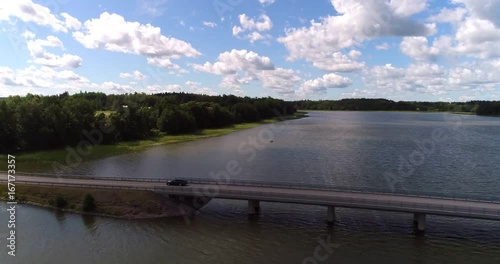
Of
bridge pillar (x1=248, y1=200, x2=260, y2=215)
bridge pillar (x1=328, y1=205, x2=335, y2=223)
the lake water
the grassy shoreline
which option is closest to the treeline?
the lake water

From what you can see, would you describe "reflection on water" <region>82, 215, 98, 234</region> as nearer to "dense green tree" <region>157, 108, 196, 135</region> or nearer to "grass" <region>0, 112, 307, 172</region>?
"grass" <region>0, 112, 307, 172</region>

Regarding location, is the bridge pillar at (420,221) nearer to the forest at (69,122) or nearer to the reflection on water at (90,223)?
the reflection on water at (90,223)

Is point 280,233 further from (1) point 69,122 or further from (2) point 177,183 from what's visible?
(1) point 69,122

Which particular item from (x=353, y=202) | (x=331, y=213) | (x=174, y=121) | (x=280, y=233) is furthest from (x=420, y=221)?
(x=174, y=121)

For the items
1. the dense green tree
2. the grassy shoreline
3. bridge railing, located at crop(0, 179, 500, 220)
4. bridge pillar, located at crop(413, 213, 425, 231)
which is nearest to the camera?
bridge railing, located at crop(0, 179, 500, 220)

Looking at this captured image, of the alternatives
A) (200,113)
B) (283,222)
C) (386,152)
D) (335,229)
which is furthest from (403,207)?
(200,113)

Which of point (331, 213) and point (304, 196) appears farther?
point (304, 196)
